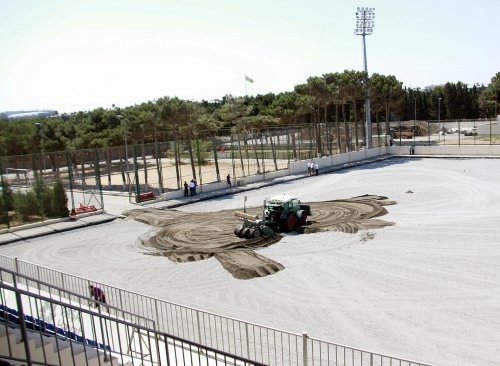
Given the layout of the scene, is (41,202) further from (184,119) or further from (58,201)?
(184,119)

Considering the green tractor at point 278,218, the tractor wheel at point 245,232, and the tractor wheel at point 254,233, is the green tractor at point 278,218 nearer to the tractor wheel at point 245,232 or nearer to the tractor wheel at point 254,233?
the tractor wheel at point 245,232

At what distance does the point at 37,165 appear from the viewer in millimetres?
32500

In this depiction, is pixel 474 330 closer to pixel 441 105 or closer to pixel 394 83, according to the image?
pixel 394 83

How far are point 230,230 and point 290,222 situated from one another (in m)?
3.35

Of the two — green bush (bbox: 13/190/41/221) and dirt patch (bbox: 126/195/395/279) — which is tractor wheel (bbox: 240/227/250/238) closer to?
dirt patch (bbox: 126/195/395/279)

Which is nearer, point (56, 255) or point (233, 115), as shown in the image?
point (56, 255)

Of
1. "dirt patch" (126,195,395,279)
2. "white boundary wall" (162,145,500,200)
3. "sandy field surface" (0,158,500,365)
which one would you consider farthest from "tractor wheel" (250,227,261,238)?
"white boundary wall" (162,145,500,200)

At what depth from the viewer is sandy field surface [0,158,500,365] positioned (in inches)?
526

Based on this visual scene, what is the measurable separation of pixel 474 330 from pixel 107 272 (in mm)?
14224

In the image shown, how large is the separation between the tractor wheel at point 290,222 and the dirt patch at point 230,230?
49 cm

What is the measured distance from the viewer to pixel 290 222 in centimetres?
2511

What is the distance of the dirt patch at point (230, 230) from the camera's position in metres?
20.6

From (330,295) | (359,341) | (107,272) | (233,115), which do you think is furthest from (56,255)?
(233,115)

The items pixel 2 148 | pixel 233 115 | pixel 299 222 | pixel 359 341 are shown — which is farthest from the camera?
pixel 2 148
